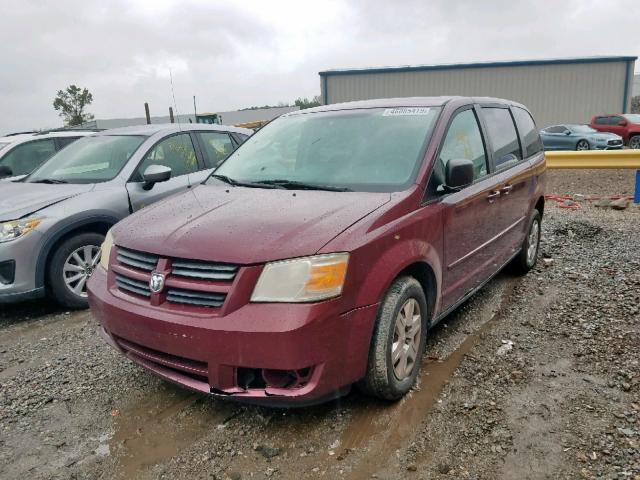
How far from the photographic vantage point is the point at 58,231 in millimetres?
4555

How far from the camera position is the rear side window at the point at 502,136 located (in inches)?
165

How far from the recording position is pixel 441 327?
13.2 feet

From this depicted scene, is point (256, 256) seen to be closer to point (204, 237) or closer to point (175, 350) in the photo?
point (204, 237)

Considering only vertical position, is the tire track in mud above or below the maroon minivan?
below

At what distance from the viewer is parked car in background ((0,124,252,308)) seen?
14.5 ft

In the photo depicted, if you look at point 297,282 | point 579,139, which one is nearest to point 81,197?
point 297,282

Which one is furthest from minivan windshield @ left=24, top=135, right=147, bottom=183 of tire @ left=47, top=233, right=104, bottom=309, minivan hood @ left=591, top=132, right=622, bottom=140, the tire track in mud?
minivan hood @ left=591, top=132, right=622, bottom=140

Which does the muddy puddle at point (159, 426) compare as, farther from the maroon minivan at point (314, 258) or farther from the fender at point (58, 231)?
the fender at point (58, 231)

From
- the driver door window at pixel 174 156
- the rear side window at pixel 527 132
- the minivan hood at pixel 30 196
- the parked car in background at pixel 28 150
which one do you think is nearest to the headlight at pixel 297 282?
the minivan hood at pixel 30 196

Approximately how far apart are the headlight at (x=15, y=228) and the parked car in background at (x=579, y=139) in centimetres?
1878

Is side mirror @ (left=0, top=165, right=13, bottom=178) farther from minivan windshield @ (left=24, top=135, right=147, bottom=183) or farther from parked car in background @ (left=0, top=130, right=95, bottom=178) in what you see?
minivan windshield @ (left=24, top=135, right=147, bottom=183)

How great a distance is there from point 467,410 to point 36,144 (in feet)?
24.2

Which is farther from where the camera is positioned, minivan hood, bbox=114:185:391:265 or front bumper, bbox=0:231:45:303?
front bumper, bbox=0:231:45:303

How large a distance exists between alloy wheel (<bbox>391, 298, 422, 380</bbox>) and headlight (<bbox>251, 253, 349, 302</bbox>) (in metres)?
0.56
